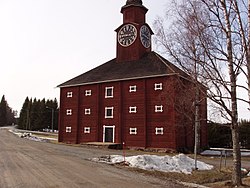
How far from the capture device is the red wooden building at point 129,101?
99.9 feet

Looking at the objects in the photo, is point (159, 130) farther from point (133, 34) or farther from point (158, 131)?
point (133, 34)

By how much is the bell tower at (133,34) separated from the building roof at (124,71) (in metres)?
1.07

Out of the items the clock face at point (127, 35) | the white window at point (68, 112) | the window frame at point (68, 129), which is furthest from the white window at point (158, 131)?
the white window at point (68, 112)

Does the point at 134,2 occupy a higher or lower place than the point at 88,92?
higher

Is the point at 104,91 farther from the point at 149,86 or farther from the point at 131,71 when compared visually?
the point at 149,86

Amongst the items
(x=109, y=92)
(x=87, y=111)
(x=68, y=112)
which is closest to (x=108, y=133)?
(x=87, y=111)

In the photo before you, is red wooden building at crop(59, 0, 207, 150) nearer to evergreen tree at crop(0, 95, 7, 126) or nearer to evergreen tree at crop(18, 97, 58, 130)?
evergreen tree at crop(18, 97, 58, 130)

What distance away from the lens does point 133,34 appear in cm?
3769

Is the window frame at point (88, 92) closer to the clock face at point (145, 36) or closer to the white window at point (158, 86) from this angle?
the clock face at point (145, 36)

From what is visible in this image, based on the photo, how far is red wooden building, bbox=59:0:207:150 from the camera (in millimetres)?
30458

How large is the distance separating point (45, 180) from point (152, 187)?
155 inches

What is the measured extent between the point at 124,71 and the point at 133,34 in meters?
5.60

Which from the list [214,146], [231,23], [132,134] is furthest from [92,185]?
[214,146]

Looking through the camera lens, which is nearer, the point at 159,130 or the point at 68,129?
the point at 159,130
